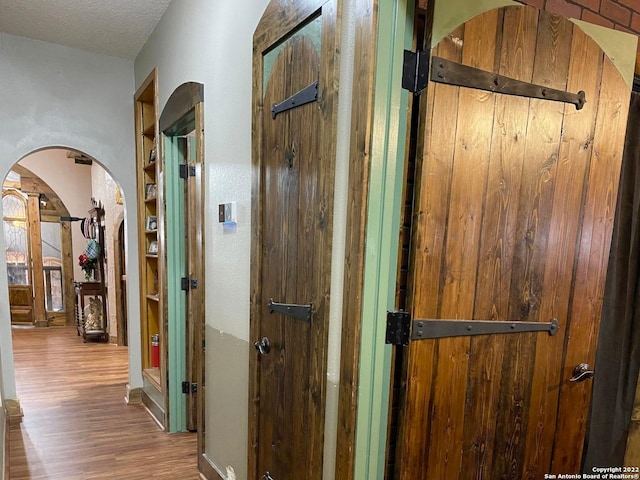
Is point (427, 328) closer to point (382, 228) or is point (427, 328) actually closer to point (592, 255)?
point (382, 228)

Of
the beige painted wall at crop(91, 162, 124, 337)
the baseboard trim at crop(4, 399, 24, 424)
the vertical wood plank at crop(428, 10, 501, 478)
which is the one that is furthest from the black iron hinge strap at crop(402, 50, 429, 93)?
the beige painted wall at crop(91, 162, 124, 337)

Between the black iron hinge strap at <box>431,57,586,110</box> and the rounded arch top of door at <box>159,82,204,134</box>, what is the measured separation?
1.46m

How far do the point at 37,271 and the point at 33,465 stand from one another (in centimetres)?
482

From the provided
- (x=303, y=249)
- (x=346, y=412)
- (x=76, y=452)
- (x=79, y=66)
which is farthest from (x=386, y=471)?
(x=79, y=66)

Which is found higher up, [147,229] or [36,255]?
[147,229]

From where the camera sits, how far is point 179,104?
7.59 ft

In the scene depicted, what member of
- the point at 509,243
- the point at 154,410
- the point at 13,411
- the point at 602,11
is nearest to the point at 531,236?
the point at 509,243

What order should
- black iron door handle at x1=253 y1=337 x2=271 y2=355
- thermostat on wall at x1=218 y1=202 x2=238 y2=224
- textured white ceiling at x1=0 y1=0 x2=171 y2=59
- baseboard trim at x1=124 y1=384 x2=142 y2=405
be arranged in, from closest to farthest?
black iron door handle at x1=253 y1=337 x2=271 y2=355 < thermostat on wall at x1=218 y1=202 x2=238 y2=224 < textured white ceiling at x1=0 y1=0 x2=171 y2=59 < baseboard trim at x1=124 y1=384 x2=142 y2=405

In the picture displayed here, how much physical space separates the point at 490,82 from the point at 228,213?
4.18 feet

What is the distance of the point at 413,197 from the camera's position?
117 cm

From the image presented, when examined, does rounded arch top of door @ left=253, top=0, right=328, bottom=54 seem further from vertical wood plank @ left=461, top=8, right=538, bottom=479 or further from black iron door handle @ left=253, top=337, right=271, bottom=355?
black iron door handle @ left=253, top=337, right=271, bottom=355

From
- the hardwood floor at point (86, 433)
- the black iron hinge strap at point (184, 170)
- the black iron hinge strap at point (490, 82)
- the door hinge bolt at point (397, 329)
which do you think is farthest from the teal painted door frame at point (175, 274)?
the black iron hinge strap at point (490, 82)

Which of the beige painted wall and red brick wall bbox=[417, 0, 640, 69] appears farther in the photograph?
the beige painted wall

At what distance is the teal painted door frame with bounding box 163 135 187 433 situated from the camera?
2.66 m
